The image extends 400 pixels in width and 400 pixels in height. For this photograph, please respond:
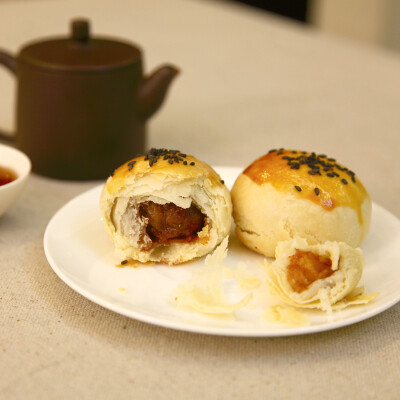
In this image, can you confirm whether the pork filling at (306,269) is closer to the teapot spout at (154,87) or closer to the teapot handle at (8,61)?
the teapot spout at (154,87)

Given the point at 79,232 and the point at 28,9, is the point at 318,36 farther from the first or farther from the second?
the point at 79,232

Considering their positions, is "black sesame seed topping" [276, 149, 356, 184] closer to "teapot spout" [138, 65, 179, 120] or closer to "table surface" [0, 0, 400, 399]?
"table surface" [0, 0, 400, 399]

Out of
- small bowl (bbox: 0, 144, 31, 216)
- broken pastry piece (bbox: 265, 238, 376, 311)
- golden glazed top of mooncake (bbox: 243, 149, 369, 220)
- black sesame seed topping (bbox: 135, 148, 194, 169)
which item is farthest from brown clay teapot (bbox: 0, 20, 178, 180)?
Result: broken pastry piece (bbox: 265, 238, 376, 311)

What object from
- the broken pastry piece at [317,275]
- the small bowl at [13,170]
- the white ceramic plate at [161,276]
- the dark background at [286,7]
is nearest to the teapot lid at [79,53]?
the small bowl at [13,170]

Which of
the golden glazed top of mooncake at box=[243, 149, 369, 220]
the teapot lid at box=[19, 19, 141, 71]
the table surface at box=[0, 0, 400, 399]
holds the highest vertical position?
the teapot lid at box=[19, 19, 141, 71]

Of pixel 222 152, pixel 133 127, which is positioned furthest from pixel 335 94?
pixel 133 127

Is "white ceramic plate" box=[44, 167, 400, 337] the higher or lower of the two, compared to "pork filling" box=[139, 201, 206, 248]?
lower

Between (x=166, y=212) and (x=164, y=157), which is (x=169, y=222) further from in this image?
(x=164, y=157)
